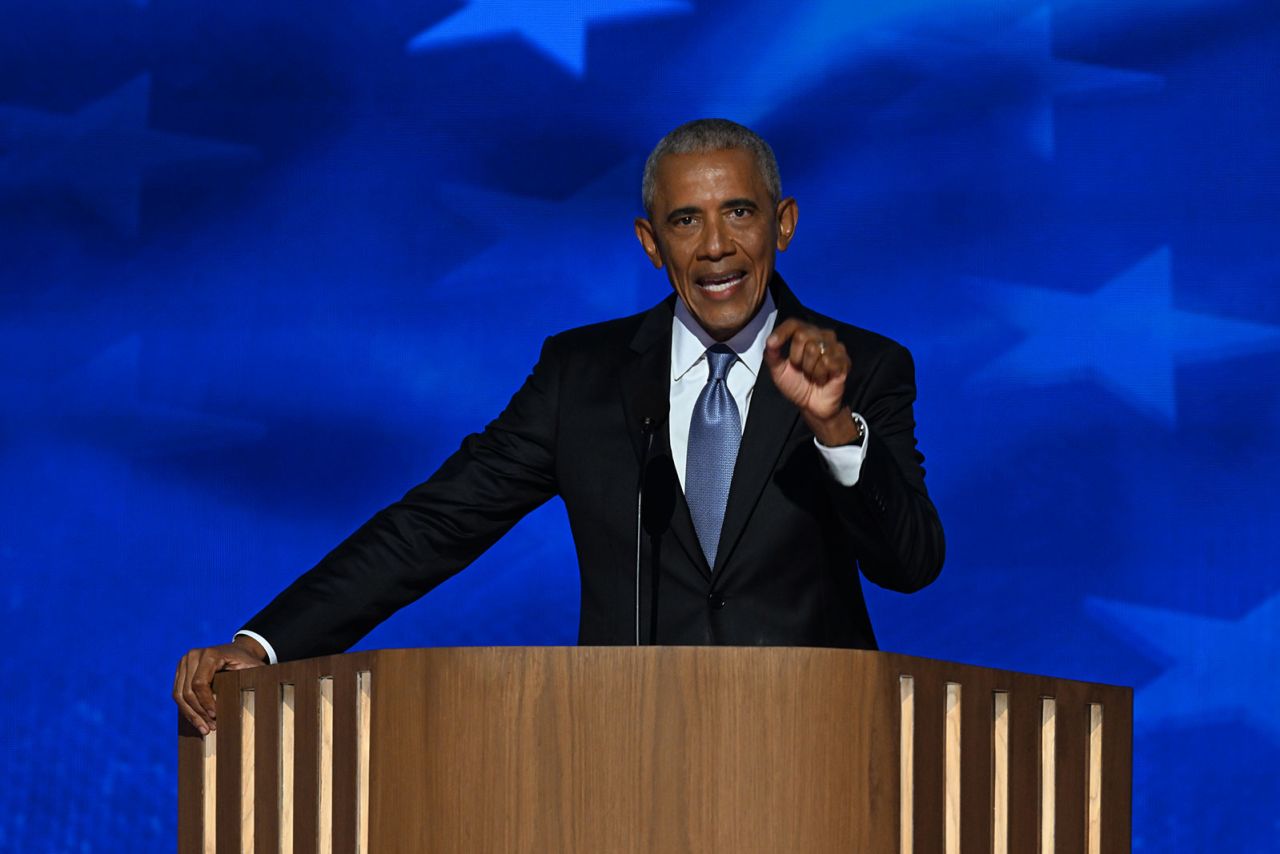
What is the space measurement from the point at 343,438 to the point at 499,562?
0.42 meters

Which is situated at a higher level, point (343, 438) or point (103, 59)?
point (103, 59)

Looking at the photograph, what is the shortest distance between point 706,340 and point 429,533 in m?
0.47

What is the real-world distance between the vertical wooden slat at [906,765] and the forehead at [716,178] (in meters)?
0.87

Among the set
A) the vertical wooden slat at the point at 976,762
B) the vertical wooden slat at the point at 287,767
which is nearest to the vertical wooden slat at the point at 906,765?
the vertical wooden slat at the point at 976,762

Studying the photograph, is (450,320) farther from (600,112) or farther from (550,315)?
(600,112)

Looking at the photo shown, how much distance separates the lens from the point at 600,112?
14.4 ft

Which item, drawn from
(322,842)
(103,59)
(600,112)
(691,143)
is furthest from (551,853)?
(103,59)

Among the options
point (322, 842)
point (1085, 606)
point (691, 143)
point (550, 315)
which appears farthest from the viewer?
point (550, 315)

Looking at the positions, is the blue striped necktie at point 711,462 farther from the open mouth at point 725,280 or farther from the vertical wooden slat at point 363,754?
the vertical wooden slat at point 363,754

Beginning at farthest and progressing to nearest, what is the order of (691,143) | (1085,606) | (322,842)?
1. (1085,606)
2. (691,143)
3. (322,842)

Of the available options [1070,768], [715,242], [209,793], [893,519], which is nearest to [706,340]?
[715,242]

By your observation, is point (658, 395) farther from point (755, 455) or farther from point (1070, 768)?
point (1070, 768)

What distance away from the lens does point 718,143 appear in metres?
2.81

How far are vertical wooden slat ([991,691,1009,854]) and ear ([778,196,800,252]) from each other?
81cm
